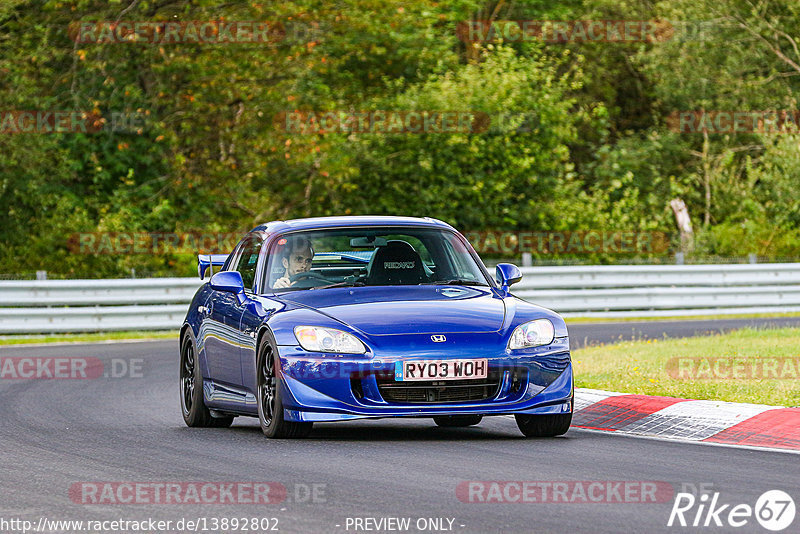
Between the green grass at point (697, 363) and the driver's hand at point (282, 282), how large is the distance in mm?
3091

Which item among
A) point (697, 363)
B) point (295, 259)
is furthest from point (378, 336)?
point (697, 363)

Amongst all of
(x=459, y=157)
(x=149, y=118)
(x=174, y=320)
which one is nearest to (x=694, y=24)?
(x=459, y=157)

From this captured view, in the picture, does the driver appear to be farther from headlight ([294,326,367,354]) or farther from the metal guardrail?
the metal guardrail

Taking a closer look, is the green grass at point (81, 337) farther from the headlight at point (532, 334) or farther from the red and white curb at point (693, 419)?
the headlight at point (532, 334)

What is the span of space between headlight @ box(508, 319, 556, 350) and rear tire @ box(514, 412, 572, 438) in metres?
0.53

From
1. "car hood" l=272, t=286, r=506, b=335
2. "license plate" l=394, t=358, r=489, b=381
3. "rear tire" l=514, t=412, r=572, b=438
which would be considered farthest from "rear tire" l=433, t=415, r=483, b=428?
"license plate" l=394, t=358, r=489, b=381

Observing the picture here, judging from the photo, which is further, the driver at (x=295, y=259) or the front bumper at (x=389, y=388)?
the driver at (x=295, y=259)


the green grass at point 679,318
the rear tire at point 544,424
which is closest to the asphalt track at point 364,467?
the rear tire at point 544,424

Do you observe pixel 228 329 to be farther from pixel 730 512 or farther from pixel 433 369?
pixel 730 512

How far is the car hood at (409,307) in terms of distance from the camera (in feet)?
31.2

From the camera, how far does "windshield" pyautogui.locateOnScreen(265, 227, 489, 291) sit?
10.7 m

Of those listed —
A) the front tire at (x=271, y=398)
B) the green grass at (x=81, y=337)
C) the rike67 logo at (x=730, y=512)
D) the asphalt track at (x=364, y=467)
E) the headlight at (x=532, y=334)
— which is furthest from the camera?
the green grass at (x=81, y=337)

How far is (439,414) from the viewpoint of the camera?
9.40 m

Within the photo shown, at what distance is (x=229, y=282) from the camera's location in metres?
10.8
